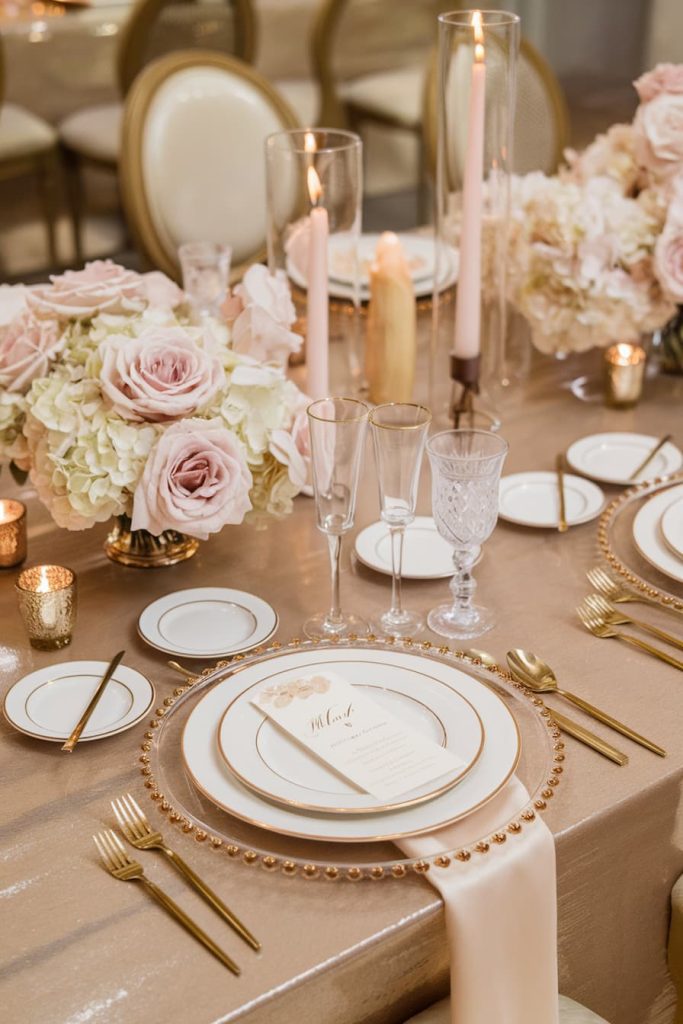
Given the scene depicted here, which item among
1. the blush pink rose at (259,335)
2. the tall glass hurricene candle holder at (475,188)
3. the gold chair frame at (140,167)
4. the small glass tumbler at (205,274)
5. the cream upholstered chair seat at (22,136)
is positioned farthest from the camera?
the cream upholstered chair seat at (22,136)

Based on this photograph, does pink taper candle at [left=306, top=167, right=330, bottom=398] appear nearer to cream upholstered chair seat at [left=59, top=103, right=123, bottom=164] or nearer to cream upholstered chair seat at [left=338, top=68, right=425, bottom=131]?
cream upholstered chair seat at [left=59, top=103, right=123, bottom=164]

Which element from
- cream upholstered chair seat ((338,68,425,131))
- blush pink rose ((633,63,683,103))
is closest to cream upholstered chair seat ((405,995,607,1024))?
blush pink rose ((633,63,683,103))

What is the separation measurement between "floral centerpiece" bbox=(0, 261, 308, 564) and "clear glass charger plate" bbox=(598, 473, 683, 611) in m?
0.32

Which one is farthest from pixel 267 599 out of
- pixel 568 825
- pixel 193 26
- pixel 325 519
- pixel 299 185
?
pixel 193 26

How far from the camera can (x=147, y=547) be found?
1.19 meters

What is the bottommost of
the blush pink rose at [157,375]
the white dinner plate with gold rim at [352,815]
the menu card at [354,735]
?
the white dinner plate with gold rim at [352,815]

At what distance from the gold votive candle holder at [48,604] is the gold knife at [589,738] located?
41 cm

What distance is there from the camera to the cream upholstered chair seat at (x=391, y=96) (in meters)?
4.19

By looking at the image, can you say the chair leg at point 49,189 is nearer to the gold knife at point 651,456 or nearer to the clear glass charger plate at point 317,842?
the gold knife at point 651,456

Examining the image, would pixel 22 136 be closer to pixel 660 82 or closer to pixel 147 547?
pixel 660 82

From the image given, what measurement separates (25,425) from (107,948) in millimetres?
509

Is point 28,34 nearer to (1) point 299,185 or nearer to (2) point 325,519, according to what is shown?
(1) point 299,185

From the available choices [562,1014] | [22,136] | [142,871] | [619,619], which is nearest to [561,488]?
[619,619]

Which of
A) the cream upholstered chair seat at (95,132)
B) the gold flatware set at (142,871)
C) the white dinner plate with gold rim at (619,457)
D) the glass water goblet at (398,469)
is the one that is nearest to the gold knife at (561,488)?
the white dinner plate with gold rim at (619,457)
